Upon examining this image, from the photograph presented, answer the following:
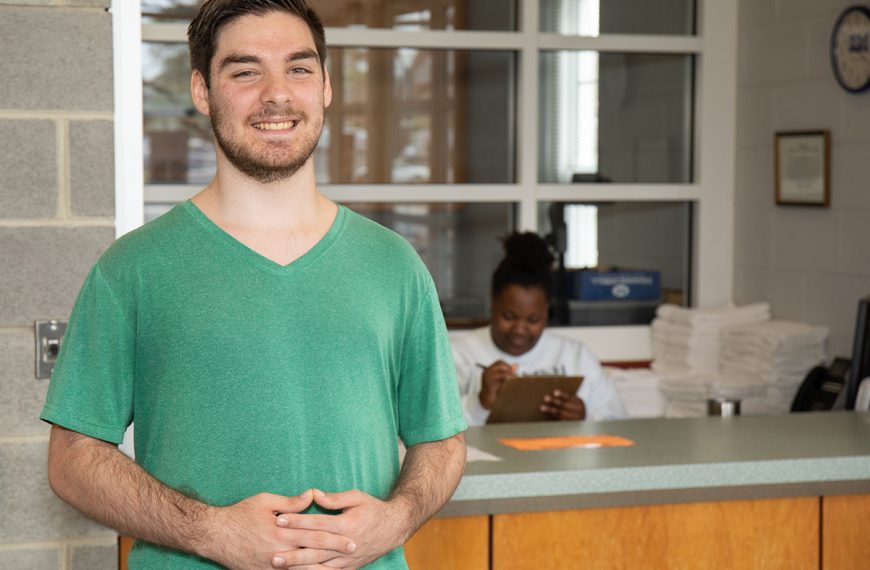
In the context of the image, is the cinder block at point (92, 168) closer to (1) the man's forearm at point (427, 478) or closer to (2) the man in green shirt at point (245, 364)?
(2) the man in green shirt at point (245, 364)

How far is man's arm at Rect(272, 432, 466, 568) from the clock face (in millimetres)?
2945

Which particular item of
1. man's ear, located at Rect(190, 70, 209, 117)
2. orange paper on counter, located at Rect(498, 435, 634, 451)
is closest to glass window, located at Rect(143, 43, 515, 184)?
orange paper on counter, located at Rect(498, 435, 634, 451)

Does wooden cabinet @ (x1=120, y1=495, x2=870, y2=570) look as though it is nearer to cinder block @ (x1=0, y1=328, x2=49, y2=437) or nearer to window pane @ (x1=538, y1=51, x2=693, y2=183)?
cinder block @ (x1=0, y1=328, x2=49, y2=437)

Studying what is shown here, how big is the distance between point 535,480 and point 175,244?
0.91 meters

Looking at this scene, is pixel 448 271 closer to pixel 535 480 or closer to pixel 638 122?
pixel 638 122

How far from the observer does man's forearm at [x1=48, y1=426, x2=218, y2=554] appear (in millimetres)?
1504

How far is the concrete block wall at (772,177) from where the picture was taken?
14.1ft

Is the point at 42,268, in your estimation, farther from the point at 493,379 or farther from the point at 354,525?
the point at 493,379

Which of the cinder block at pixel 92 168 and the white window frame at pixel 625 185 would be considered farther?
the white window frame at pixel 625 185

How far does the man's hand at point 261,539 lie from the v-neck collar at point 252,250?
0.97ft

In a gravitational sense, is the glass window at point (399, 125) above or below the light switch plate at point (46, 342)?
above

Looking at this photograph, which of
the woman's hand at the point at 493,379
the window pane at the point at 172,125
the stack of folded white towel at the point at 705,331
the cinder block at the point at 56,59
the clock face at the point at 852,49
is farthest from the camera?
the stack of folded white towel at the point at 705,331

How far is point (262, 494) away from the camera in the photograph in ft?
4.97

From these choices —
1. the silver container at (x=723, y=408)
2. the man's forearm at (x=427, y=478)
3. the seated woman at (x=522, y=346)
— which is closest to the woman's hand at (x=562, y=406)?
the seated woman at (x=522, y=346)
